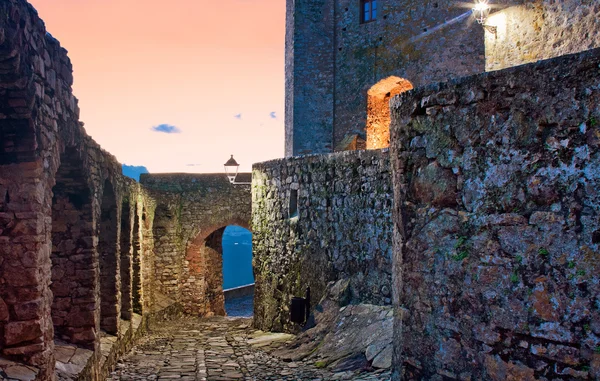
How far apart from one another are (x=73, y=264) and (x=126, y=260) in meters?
3.71

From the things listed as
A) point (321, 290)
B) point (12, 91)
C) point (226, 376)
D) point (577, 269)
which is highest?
point (12, 91)

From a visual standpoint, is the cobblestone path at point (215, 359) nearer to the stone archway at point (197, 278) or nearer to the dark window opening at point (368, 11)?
the stone archway at point (197, 278)

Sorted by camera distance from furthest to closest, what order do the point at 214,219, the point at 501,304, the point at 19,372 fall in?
the point at 214,219, the point at 19,372, the point at 501,304

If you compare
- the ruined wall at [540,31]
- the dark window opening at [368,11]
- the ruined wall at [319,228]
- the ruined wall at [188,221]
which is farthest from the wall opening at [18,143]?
the dark window opening at [368,11]

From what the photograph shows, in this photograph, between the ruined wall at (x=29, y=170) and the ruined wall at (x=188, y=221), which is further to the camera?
the ruined wall at (x=188, y=221)

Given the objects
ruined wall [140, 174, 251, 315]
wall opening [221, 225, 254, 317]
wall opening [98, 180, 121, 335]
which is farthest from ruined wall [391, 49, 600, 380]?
wall opening [221, 225, 254, 317]

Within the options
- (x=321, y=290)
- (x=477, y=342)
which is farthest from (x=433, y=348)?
(x=321, y=290)

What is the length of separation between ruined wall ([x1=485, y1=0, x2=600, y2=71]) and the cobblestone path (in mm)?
8316

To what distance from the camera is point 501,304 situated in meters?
2.61

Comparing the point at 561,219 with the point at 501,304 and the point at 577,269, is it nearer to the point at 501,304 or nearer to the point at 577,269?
the point at 577,269

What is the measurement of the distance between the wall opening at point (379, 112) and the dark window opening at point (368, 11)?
213 cm

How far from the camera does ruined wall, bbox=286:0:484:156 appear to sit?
17500mm

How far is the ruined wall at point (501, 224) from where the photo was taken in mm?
2350

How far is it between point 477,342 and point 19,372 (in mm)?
3541
